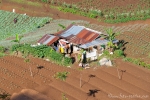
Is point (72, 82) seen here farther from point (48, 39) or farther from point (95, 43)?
point (48, 39)

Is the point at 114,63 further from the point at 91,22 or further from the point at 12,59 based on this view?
the point at 91,22

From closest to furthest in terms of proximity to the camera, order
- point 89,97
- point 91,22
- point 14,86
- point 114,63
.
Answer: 1. point 89,97
2. point 14,86
3. point 114,63
4. point 91,22

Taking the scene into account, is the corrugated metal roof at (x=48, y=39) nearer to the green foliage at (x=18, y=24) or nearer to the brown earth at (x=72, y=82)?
the brown earth at (x=72, y=82)

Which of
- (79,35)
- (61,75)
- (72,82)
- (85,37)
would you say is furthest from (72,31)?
(61,75)

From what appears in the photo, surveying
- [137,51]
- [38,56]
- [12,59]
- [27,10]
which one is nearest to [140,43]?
[137,51]

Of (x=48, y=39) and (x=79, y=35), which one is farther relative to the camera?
(x=48, y=39)

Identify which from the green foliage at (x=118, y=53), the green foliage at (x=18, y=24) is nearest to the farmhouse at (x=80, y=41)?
the green foliage at (x=118, y=53)
